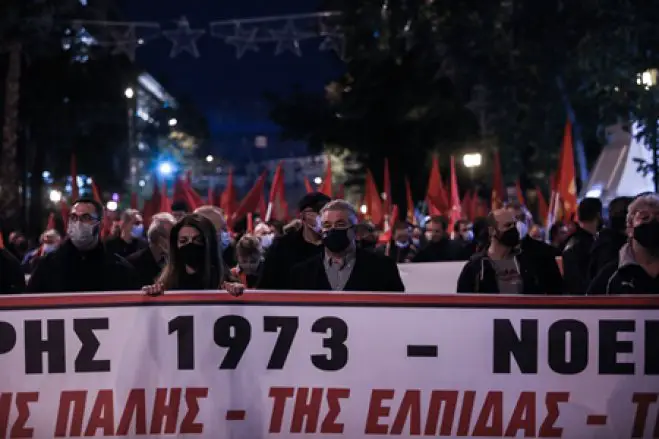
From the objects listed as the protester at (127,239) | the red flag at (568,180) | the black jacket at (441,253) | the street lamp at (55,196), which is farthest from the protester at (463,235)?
the street lamp at (55,196)

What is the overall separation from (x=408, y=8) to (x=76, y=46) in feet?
45.3

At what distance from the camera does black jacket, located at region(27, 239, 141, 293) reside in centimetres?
701

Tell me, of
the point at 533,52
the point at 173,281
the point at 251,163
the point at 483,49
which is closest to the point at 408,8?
the point at 483,49

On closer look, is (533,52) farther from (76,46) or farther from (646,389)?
(646,389)

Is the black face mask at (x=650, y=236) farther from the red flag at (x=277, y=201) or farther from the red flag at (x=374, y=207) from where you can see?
the red flag at (x=374, y=207)

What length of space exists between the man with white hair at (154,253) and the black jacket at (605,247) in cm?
305

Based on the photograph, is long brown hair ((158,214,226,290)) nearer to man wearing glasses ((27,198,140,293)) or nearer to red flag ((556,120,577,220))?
man wearing glasses ((27,198,140,293))

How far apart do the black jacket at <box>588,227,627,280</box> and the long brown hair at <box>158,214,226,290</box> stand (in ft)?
10.5

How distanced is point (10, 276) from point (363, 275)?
8.97 feet

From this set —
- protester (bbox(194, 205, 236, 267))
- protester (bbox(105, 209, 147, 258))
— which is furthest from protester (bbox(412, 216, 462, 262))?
protester (bbox(194, 205, 236, 267))

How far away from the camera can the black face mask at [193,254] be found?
20.5 ft

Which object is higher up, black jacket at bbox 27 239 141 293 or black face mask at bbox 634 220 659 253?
black face mask at bbox 634 220 659 253

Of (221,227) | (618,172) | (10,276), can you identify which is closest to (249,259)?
(221,227)

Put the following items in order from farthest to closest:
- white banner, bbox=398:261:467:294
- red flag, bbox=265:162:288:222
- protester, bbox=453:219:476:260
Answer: red flag, bbox=265:162:288:222
protester, bbox=453:219:476:260
white banner, bbox=398:261:467:294
